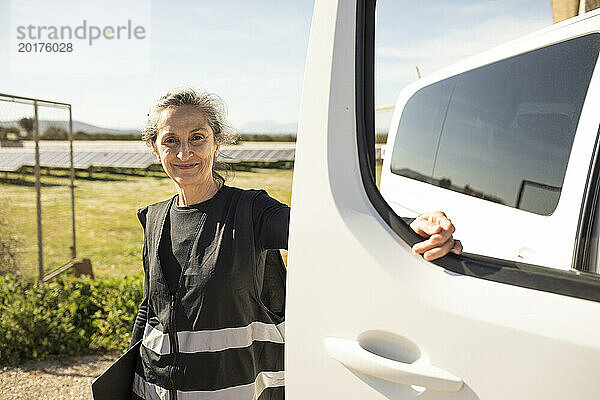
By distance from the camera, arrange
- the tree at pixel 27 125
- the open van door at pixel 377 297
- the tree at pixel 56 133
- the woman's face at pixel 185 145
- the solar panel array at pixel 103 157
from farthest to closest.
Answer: the tree at pixel 56 133, the solar panel array at pixel 103 157, the tree at pixel 27 125, the woman's face at pixel 185 145, the open van door at pixel 377 297

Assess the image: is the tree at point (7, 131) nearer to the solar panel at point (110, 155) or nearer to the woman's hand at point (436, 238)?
the solar panel at point (110, 155)

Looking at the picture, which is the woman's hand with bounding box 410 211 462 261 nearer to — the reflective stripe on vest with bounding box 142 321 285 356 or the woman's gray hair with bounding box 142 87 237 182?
the reflective stripe on vest with bounding box 142 321 285 356

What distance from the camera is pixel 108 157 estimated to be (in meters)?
14.4

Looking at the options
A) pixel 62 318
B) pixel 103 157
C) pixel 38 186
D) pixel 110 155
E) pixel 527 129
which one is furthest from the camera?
pixel 110 155

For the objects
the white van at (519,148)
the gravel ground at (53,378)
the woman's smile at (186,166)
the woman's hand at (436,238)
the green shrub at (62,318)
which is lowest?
the gravel ground at (53,378)

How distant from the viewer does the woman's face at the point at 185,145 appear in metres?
1.83

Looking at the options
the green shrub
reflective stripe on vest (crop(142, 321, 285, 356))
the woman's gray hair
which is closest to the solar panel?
the woman's gray hair

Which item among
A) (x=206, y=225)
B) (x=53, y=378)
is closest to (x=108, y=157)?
(x=53, y=378)

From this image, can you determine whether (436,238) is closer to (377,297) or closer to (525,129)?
(377,297)

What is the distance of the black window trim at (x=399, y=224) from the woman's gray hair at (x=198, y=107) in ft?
2.70

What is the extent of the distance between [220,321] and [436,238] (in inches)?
33.1

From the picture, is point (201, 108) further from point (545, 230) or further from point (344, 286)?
point (545, 230)

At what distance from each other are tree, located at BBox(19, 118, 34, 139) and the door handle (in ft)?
17.5

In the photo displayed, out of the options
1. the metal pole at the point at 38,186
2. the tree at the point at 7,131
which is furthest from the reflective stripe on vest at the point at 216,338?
the tree at the point at 7,131
